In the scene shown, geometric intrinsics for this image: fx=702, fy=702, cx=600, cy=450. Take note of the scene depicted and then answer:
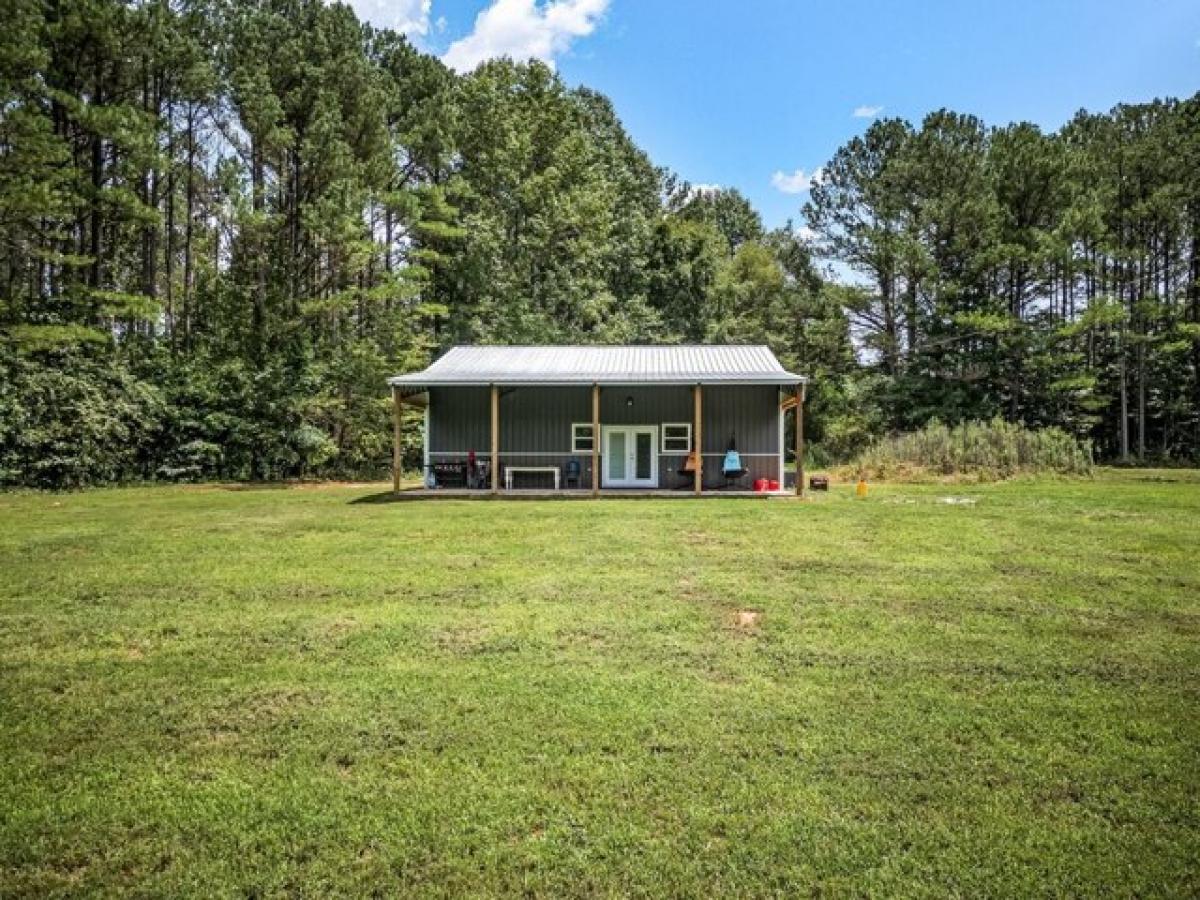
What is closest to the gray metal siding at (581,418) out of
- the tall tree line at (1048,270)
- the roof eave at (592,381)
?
the roof eave at (592,381)

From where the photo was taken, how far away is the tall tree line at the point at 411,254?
1869 centimetres

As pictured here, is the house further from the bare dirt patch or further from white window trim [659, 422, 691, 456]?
the bare dirt patch

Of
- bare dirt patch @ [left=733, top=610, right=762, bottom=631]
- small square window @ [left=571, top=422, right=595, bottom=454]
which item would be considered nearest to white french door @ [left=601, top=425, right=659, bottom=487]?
small square window @ [left=571, top=422, right=595, bottom=454]

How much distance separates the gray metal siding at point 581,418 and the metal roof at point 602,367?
2.12 feet

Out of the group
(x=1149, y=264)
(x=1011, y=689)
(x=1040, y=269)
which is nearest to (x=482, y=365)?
(x=1011, y=689)

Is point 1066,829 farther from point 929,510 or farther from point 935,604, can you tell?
point 929,510

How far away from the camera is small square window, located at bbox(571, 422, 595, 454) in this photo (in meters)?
18.0

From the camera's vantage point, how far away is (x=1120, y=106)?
2947cm

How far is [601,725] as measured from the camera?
3633 mm

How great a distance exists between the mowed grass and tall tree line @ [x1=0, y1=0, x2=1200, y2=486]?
14.3 m

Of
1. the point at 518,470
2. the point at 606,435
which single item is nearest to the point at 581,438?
the point at 606,435

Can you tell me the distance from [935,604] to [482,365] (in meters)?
13.8

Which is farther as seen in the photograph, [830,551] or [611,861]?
[830,551]

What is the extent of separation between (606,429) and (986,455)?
1012 cm
